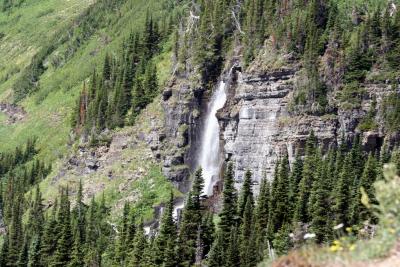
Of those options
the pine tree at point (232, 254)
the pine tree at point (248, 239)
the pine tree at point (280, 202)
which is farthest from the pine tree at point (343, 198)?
the pine tree at point (232, 254)

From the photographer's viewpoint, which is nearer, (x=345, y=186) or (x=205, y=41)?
(x=345, y=186)

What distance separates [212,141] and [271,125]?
19063 millimetres

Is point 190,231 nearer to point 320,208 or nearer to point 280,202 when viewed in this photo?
point 280,202

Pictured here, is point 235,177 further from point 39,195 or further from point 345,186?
point 39,195

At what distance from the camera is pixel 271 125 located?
109000 mm

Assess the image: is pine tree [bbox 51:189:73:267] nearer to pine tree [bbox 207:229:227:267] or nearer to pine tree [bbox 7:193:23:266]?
pine tree [bbox 7:193:23:266]

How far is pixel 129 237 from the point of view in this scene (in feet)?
315

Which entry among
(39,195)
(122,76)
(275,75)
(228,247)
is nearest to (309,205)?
(228,247)

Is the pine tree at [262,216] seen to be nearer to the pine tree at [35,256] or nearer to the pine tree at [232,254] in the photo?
the pine tree at [232,254]

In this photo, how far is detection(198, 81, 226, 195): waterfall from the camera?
123 m

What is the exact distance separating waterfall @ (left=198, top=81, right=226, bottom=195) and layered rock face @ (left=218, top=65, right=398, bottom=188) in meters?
4.61

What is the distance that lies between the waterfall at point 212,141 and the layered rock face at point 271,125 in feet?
15.1

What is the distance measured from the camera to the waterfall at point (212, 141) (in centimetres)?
12300

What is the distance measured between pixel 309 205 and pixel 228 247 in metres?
11.5
